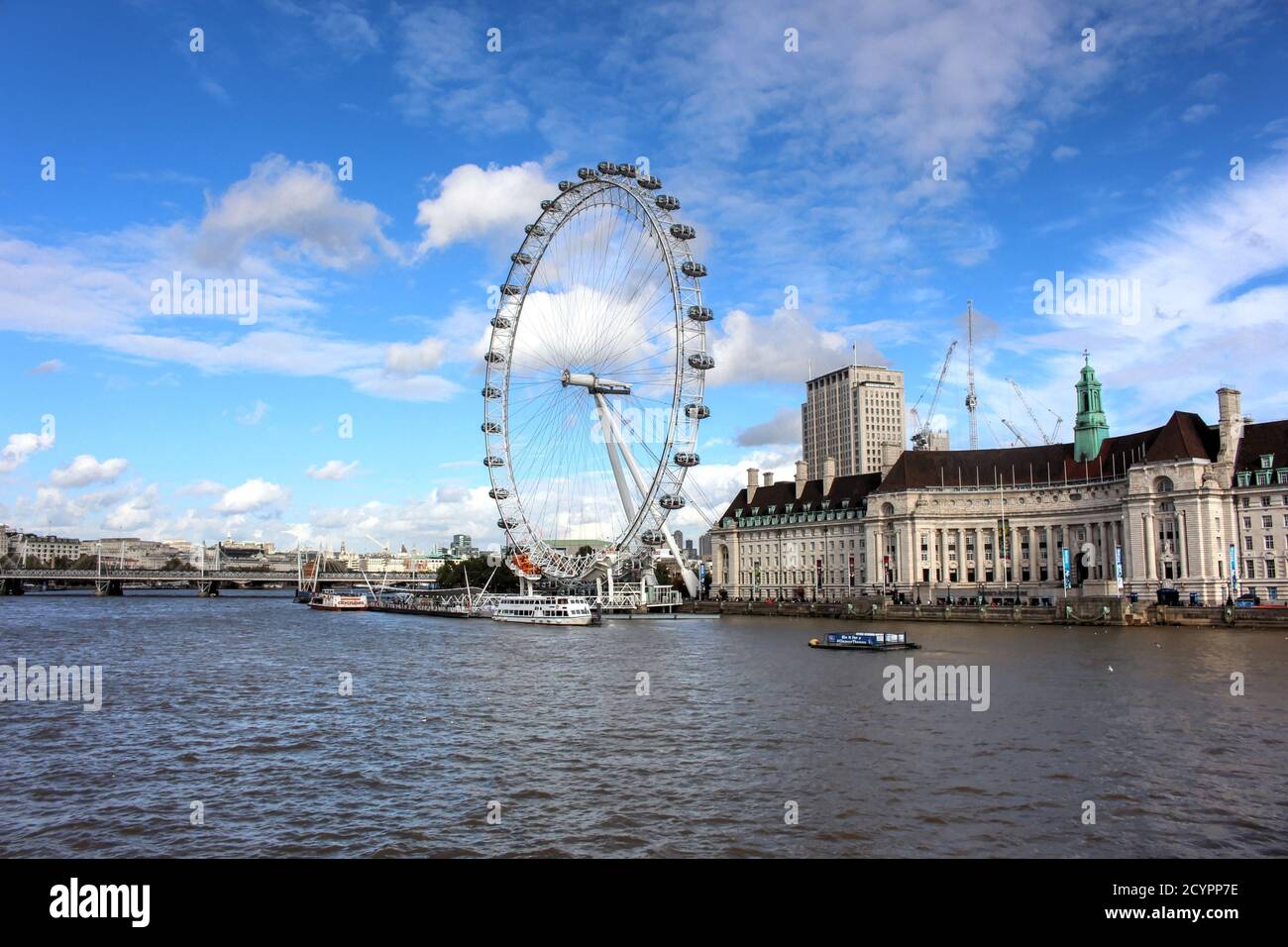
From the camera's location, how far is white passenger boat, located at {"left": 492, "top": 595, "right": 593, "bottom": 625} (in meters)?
95.9

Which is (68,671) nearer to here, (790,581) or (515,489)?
(515,489)

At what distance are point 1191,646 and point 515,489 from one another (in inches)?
2566

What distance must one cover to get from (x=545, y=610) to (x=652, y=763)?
75449mm

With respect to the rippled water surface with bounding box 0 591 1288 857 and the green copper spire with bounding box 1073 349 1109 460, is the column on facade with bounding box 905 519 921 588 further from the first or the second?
the rippled water surface with bounding box 0 591 1288 857

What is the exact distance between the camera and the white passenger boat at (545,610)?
95.9m

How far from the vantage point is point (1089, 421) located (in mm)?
120562

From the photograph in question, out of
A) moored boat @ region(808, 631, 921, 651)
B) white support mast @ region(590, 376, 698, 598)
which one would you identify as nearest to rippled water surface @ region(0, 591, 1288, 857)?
moored boat @ region(808, 631, 921, 651)

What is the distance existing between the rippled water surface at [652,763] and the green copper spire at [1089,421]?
241 feet

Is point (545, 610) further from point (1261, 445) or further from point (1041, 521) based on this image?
point (1261, 445)

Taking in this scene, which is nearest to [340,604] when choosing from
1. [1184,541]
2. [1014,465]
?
[1014,465]

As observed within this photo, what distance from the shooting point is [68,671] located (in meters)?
46.3

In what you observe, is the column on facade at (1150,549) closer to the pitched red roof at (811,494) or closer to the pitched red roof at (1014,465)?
the pitched red roof at (1014,465)

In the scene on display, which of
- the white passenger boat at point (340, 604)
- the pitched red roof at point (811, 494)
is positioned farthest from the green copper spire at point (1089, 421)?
the white passenger boat at point (340, 604)

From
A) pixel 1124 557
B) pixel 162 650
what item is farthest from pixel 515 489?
pixel 1124 557
